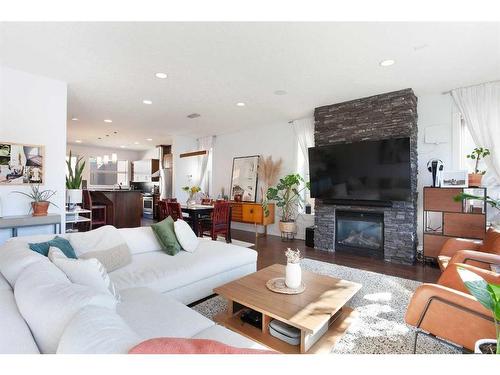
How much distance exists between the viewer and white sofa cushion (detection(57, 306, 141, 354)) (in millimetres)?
768

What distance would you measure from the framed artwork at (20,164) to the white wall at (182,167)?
4.13 meters

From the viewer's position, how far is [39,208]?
3.34 m

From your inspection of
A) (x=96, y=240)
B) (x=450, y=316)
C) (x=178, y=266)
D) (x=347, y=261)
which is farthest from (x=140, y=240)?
(x=347, y=261)

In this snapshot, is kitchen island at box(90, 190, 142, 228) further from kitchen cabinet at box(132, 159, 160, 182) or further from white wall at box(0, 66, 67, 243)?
kitchen cabinet at box(132, 159, 160, 182)

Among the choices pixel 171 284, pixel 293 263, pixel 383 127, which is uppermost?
pixel 383 127

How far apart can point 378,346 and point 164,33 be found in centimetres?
325

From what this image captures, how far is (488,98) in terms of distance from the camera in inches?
142

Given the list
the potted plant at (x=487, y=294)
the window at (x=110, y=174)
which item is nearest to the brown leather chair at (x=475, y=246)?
the potted plant at (x=487, y=294)

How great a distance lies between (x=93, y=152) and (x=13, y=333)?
10.8 meters

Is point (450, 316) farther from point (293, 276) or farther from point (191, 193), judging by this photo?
point (191, 193)

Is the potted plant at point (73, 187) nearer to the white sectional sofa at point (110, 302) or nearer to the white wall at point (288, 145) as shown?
the white sectional sofa at point (110, 302)
